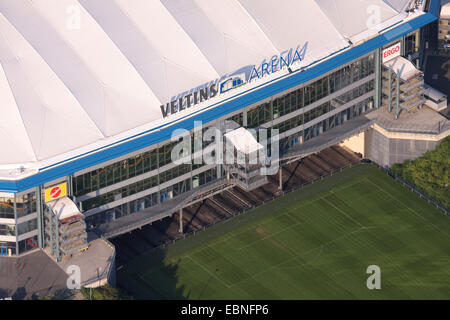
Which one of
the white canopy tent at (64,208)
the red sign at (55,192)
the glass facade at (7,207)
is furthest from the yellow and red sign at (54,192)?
the glass facade at (7,207)

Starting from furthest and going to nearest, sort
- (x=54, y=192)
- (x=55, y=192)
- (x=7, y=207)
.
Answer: (x=55, y=192)
(x=54, y=192)
(x=7, y=207)

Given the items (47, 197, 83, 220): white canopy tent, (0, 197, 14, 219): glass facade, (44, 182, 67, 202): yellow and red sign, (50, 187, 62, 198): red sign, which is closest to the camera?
(47, 197, 83, 220): white canopy tent

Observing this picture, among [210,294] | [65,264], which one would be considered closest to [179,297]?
[210,294]

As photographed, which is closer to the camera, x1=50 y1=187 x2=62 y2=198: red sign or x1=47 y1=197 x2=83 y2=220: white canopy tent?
x1=47 y1=197 x2=83 y2=220: white canopy tent

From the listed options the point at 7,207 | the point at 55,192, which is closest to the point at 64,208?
the point at 55,192

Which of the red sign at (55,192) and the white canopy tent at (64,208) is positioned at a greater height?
the red sign at (55,192)

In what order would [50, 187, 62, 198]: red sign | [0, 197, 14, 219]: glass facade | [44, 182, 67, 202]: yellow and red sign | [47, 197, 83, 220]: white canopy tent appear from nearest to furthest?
1. [47, 197, 83, 220]: white canopy tent
2. [0, 197, 14, 219]: glass facade
3. [44, 182, 67, 202]: yellow and red sign
4. [50, 187, 62, 198]: red sign

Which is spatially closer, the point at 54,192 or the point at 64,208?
the point at 64,208

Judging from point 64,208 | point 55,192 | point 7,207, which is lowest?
point 64,208

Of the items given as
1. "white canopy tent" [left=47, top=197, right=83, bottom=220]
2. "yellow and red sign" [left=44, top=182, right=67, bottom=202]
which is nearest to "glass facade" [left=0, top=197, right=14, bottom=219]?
"yellow and red sign" [left=44, top=182, right=67, bottom=202]

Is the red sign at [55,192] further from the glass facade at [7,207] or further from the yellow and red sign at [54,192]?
the glass facade at [7,207]

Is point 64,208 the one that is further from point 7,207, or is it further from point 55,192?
point 7,207

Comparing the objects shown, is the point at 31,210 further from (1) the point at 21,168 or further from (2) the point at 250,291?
(2) the point at 250,291

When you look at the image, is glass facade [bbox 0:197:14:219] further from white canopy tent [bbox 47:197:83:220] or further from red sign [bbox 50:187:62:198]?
red sign [bbox 50:187:62:198]
